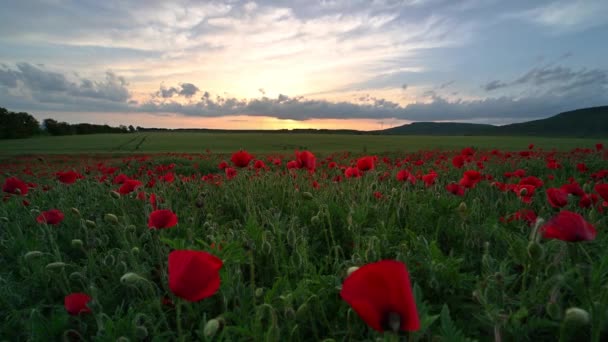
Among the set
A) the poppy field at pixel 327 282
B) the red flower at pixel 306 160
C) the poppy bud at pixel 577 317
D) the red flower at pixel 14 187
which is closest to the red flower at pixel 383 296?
the poppy field at pixel 327 282

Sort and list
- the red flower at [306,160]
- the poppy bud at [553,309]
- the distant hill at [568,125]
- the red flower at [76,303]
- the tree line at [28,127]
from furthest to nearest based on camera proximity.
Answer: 1. the distant hill at [568,125]
2. the tree line at [28,127]
3. the red flower at [306,160]
4. the red flower at [76,303]
5. the poppy bud at [553,309]

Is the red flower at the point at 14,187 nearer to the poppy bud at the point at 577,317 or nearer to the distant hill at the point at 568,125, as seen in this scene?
the poppy bud at the point at 577,317

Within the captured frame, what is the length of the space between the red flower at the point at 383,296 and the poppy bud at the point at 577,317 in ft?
1.91

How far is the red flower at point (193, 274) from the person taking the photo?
1.02 metres

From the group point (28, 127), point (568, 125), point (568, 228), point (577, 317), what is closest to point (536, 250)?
point (568, 228)

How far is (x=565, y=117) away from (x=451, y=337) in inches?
7264

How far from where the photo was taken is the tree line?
51.8m

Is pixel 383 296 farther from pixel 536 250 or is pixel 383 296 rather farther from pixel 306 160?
pixel 306 160

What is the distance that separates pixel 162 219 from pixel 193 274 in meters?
0.91

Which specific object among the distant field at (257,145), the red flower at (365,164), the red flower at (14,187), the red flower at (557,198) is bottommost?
the distant field at (257,145)

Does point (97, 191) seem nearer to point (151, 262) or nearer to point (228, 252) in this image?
point (151, 262)

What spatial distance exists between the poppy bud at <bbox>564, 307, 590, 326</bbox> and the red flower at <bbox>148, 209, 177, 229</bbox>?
Result: 1.69 metres

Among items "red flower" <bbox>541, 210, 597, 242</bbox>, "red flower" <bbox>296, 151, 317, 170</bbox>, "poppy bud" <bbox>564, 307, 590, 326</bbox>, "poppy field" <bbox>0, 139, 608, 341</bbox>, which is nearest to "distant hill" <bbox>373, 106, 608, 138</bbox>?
"red flower" <bbox>296, 151, 317, 170</bbox>

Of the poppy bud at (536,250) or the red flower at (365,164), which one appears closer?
the poppy bud at (536,250)
